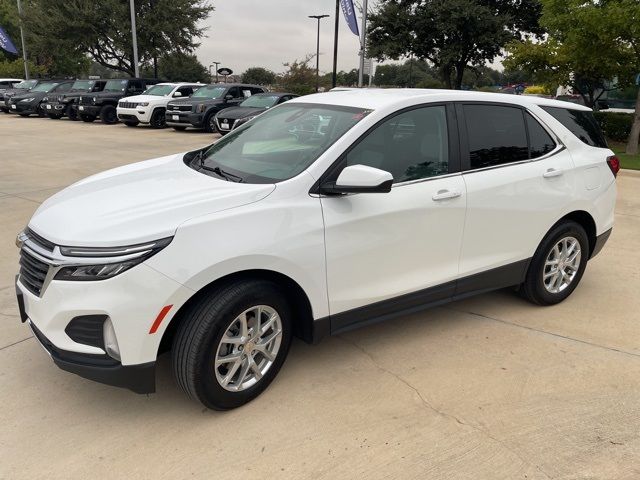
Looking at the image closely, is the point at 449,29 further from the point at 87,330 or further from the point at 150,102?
the point at 87,330

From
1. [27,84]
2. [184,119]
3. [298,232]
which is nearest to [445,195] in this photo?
[298,232]

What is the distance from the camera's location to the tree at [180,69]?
3522 cm

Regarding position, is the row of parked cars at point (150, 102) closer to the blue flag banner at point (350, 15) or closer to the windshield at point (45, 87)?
the windshield at point (45, 87)

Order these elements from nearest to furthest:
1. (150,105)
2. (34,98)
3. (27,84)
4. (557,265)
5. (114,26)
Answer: (557,265), (150,105), (34,98), (27,84), (114,26)

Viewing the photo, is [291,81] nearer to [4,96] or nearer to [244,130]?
[4,96]

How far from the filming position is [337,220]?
298 centimetres

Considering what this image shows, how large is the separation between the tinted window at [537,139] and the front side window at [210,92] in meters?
15.7

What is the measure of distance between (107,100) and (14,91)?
7.88m

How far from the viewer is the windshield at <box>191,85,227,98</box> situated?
18.6 m

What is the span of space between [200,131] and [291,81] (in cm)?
1917

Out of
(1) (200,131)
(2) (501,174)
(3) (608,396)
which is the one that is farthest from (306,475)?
(1) (200,131)

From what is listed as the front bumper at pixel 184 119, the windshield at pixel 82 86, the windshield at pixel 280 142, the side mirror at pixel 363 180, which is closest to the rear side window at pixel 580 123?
the windshield at pixel 280 142

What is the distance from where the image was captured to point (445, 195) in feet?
11.2

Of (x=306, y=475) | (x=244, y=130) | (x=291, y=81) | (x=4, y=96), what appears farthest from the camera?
(x=291, y=81)
